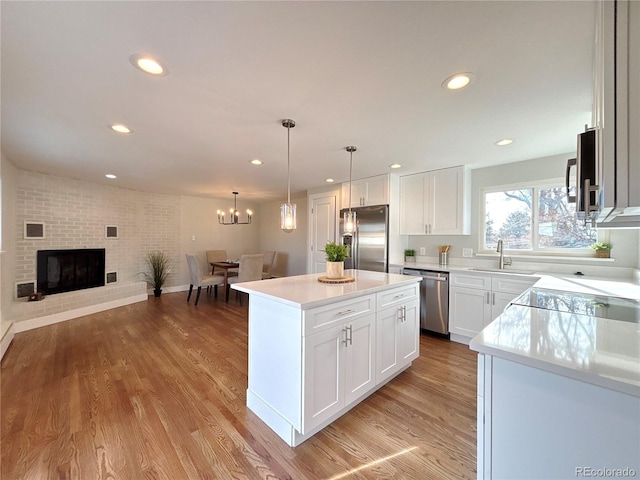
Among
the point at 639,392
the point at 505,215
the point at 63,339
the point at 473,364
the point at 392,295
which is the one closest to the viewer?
the point at 639,392

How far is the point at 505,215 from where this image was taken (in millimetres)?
3441

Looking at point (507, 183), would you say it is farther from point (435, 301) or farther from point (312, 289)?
point (312, 289)

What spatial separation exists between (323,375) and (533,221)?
3.25 m

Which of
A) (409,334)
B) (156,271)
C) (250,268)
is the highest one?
(250,268)

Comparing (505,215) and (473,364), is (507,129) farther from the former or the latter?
(473,364)

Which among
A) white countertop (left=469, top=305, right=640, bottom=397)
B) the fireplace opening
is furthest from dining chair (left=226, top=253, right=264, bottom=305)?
white countertop (left=469, top=305, right=640, bottom=397)

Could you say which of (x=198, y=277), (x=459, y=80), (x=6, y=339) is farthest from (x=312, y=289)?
(x=198, y=277)

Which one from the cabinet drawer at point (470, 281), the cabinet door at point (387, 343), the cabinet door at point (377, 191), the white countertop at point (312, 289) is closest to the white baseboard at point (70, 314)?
the white countertop at point (312, 289)

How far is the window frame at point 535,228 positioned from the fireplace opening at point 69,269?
650 cm

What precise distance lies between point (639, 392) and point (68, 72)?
9.33 feet

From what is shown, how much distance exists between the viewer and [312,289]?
1940 mm

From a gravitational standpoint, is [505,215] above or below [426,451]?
above

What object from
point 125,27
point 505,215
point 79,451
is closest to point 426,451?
point 79,451

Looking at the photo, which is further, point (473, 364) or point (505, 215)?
point (505, 215)
